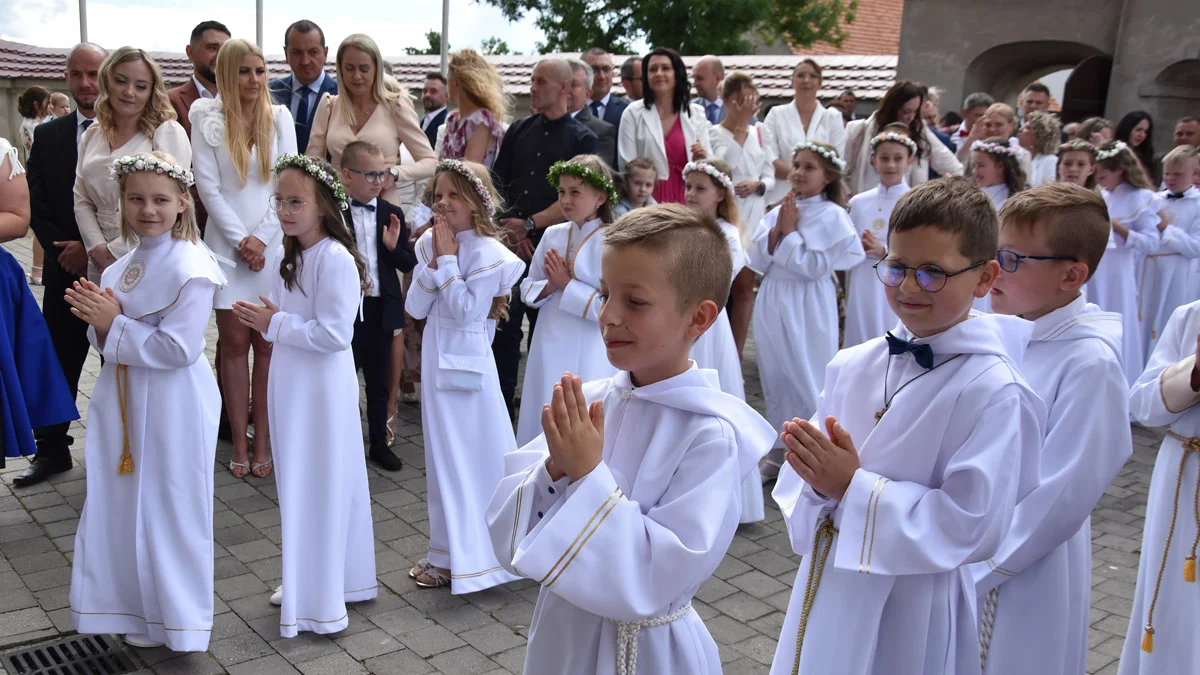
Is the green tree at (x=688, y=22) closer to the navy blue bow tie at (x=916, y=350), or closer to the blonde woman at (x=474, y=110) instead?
the blonde woman at (x=474, y=110)

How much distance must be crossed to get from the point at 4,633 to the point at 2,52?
21024 millimetres

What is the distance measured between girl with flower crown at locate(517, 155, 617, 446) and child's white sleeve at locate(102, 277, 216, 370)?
6.27ft

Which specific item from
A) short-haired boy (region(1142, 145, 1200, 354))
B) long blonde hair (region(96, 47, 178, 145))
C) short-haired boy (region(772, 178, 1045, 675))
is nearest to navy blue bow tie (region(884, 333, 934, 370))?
short-haired boy (region(772, 178, 1045, 675))

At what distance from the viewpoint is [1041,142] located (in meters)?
9.49

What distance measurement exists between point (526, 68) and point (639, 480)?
15.9 m

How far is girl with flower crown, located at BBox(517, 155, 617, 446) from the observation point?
5332 millimetres

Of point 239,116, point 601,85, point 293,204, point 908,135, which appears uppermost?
point 601,85

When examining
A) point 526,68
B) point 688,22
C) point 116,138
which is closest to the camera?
point 116,138

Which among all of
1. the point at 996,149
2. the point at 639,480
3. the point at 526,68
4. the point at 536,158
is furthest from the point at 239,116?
A: the point at 526,68

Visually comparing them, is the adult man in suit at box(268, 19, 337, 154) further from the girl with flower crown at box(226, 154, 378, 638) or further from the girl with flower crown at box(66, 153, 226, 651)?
the girl with flower crown at box(66, 153, 226, 651)

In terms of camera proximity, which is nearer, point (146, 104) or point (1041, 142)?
point (146, 104)

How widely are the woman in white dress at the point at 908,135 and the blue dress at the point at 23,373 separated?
244 inches

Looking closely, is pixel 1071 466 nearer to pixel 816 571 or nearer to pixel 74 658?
pixel 816 571

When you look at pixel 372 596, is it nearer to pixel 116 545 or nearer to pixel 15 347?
pixel 116 545
